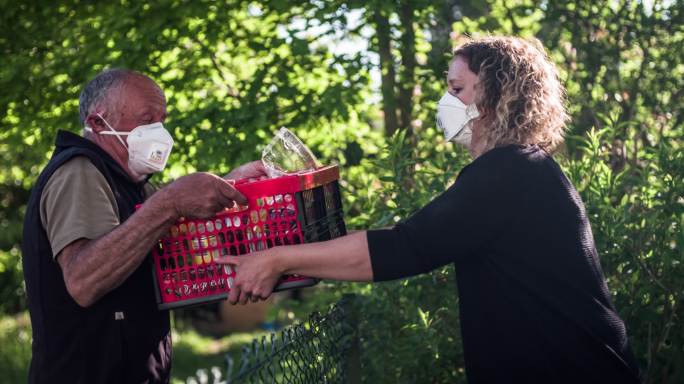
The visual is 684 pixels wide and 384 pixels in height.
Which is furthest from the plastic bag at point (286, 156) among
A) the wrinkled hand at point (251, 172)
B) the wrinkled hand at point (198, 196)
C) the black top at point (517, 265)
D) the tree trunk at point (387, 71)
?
the tree trunk at point (387, 71)

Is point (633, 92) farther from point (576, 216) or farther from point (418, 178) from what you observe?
point (576, 216)

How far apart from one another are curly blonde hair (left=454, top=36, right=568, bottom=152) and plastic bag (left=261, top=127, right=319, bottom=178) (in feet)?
2.34

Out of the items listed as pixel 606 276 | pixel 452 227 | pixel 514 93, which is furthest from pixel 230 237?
pixel 606 276

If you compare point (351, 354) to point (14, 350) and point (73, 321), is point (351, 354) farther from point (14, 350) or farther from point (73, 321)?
point (14, 350)

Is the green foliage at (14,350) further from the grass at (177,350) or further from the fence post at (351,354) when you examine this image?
the fence post at (351,354)

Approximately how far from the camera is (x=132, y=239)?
8.08ft

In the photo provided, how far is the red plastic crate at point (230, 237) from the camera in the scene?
8.48 feet

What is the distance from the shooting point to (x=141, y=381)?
109 inches

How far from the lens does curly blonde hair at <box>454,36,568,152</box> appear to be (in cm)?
258

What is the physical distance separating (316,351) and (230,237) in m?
1.02

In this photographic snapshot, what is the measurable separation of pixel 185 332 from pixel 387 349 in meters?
9.37

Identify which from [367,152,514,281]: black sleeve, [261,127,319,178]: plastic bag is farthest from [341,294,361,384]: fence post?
[367,152,514,281]: black sleeve

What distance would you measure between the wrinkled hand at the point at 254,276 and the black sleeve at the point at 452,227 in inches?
12.3

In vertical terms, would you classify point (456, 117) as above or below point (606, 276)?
above
